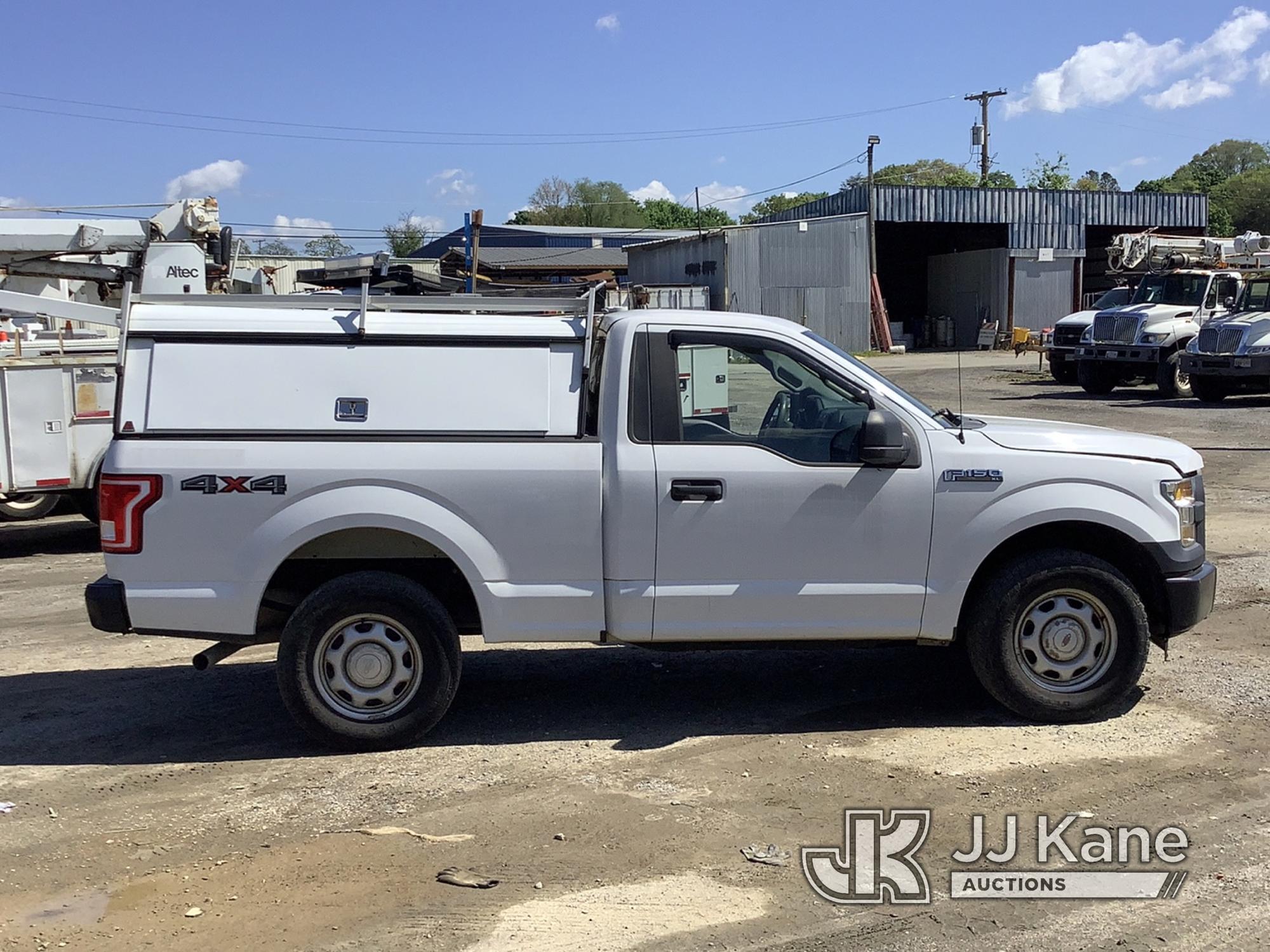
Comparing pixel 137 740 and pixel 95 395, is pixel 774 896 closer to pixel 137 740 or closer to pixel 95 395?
pixel 137 740

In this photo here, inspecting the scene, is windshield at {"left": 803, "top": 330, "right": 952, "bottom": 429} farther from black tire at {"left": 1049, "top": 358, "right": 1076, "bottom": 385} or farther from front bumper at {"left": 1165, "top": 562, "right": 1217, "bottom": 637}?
black tire at {"left": 1049, "top": 358, "right": 1076, "bottom": 385}

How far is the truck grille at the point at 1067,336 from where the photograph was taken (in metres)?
28.5

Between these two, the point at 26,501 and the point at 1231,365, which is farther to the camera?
the point at 1231,365

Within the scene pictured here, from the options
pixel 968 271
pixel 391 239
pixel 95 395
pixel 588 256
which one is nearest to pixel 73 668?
pixel 95 395

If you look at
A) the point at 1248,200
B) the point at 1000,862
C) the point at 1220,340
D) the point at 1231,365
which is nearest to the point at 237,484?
the point at 1000,862

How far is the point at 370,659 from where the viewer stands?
19.3 ft

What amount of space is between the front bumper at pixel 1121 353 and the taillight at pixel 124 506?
23.6 metres

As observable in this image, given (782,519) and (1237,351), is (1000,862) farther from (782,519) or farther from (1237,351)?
(1237,351)

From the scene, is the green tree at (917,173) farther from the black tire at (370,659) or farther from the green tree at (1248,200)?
the black tire at (370,659)

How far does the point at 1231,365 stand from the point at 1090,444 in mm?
19382

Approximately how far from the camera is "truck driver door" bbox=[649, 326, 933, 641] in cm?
583

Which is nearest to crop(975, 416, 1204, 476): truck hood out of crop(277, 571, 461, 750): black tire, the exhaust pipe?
crop(277, 571, 461, 750): black tire

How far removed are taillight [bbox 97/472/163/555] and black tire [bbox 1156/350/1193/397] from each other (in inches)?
911

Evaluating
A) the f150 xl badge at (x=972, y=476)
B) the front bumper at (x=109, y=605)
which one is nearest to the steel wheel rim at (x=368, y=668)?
the front bumper at (x=109, y=605)
